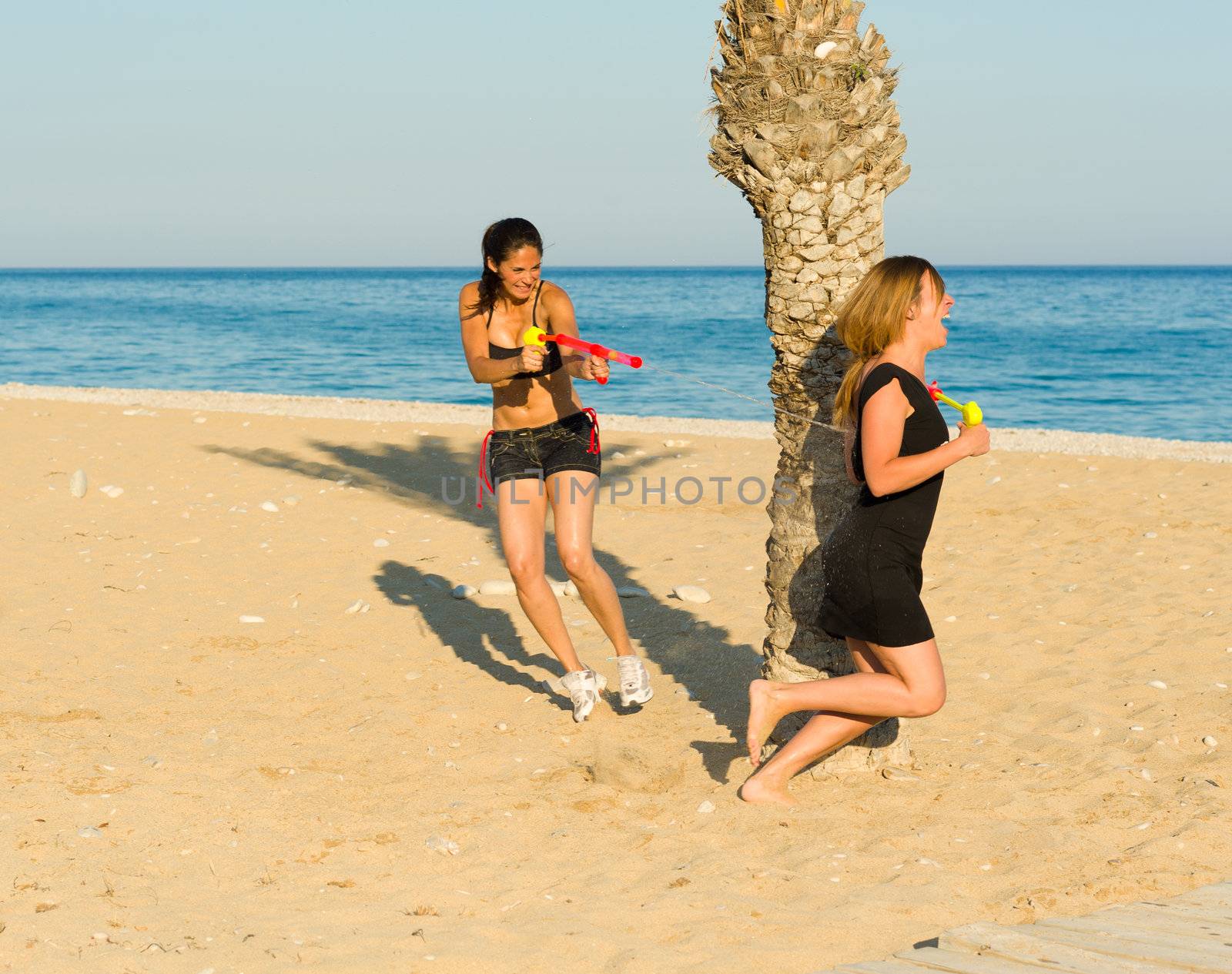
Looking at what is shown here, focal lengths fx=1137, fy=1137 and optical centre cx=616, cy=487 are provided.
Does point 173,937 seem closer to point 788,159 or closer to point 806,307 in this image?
point 806,307

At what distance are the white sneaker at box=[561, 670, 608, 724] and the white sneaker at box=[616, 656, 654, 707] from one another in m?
0.11

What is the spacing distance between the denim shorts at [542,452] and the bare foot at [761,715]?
143 cm

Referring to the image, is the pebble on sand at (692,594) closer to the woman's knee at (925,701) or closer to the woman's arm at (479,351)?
the woman's arm at (479,351)

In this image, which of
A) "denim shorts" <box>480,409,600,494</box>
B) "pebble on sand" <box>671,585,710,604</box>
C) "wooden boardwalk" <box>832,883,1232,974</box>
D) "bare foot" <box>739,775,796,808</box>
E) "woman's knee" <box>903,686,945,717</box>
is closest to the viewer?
"wooden boardwalk" <box>832,883,1232,974</box>

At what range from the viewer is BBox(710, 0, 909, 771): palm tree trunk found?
4.20 metres

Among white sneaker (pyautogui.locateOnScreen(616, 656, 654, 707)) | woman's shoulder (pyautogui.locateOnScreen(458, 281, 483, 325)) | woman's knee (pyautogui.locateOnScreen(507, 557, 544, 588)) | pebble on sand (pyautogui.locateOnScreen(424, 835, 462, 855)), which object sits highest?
woman's shoulder (pyautogui.locateOnScreen(458, 281, 483, 325))

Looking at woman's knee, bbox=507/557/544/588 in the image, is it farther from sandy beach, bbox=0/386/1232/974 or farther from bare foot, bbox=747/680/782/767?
bare foot, bbox=747/680/782/767

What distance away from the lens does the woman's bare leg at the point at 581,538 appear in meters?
5.04

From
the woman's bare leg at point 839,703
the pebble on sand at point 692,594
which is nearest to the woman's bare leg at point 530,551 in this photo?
the woman's bare leg at point 839,703

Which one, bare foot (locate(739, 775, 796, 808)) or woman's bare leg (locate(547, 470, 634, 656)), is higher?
woman's bare leg (locate(547, 470, 634, 656))

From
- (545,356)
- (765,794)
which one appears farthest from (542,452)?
(765,794)

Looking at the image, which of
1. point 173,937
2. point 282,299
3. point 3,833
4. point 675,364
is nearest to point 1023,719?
point 173,937

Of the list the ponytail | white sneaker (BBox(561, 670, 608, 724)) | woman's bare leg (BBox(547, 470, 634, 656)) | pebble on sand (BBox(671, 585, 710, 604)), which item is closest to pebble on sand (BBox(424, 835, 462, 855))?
white sneaker (BBox(561, 670, 608, 724))

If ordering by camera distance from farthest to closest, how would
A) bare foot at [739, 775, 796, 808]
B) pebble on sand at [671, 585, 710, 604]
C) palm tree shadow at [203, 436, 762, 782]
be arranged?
pebble on sand at [671, 585, 710, 604] → palm tree shadow at [203, 436, 762, 782] → bare foot at [739, 775, 796, 808]
